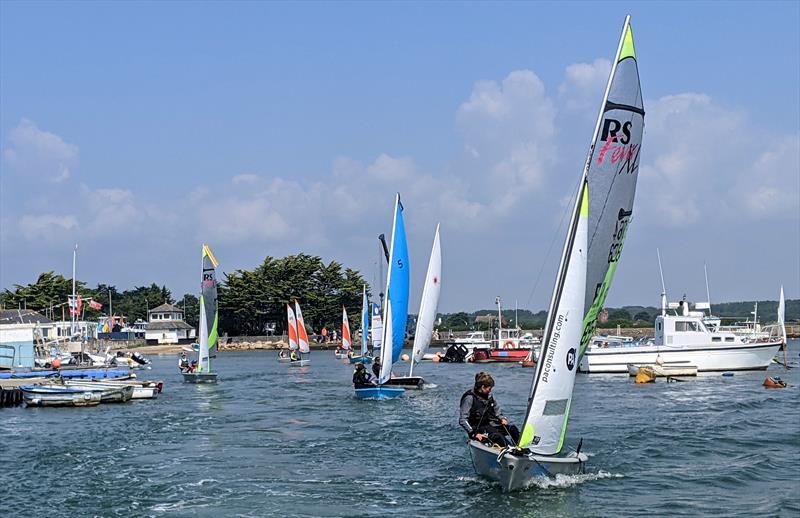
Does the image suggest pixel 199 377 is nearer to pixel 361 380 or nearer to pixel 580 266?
pixel 361 380

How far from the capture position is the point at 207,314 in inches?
2142

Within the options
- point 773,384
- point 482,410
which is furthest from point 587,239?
point 773,384

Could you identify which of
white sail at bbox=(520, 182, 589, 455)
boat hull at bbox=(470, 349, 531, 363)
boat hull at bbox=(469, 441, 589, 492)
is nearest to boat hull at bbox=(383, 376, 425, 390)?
boat hull at bbox=(469, 441, 589, 492)

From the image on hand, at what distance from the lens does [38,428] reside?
3189 centimetres

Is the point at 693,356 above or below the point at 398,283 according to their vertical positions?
below

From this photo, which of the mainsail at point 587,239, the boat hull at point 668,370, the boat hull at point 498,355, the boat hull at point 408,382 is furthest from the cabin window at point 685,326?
the mainsail at point 587,239

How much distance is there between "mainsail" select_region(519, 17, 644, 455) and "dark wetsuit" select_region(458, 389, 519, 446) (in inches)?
47.8

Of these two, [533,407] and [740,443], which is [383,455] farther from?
[740,443]

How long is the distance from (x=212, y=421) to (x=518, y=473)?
732 inches

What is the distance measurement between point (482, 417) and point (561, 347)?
2.54 m

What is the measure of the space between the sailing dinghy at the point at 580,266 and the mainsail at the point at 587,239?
0.02m

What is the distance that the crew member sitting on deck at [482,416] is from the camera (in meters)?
18.6

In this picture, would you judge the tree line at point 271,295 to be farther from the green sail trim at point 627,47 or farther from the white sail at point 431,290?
the green sail trim at point 627,47

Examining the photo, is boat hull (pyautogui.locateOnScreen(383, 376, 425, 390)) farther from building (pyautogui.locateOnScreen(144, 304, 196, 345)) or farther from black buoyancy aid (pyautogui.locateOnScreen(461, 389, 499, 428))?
building (pyautogui.locateOnScreen(144, 304, 196, 345))
